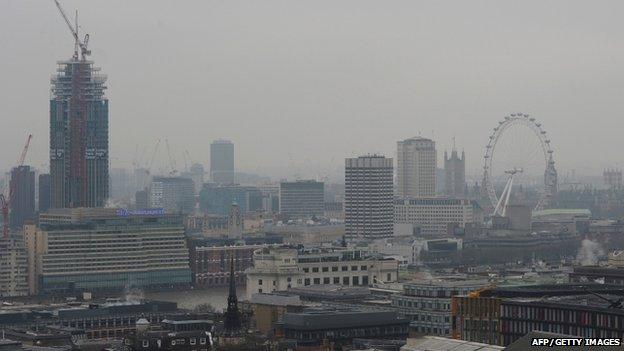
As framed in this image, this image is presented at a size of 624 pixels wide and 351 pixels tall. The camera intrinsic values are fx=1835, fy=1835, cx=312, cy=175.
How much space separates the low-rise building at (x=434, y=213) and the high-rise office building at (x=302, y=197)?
19324mm

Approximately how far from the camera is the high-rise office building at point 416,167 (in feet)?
607

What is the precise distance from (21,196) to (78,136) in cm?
1091

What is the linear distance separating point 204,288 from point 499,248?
2517 centimetres

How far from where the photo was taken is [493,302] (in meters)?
42.7

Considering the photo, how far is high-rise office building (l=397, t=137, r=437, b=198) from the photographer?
607 feet

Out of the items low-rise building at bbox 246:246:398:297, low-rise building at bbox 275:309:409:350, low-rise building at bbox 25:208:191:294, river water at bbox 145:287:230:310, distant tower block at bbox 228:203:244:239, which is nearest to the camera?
low-rise building at bbox 275:309:409:350

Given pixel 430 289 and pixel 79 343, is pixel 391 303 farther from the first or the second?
pixel 79 343

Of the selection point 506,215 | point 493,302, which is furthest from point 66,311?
point 506,215

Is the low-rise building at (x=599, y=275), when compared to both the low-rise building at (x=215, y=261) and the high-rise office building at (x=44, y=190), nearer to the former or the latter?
the low-rise building at (x=215, y=261)

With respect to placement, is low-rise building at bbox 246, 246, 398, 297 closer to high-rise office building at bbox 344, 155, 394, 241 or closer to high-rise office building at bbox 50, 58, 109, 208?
high-rise office building at bbox 344, 155, 394, 241

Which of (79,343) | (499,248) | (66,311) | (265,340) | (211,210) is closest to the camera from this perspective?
(265,340)

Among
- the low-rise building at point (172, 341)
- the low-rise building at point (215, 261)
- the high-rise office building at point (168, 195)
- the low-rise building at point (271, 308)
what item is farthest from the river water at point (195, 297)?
the high-rise office building at point (168, 195)

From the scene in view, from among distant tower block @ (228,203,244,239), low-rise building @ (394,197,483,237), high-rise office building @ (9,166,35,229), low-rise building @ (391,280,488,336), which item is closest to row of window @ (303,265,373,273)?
low-rise building @ (391,280,488,336)

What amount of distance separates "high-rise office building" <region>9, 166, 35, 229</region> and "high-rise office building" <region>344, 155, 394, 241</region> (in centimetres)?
2772
